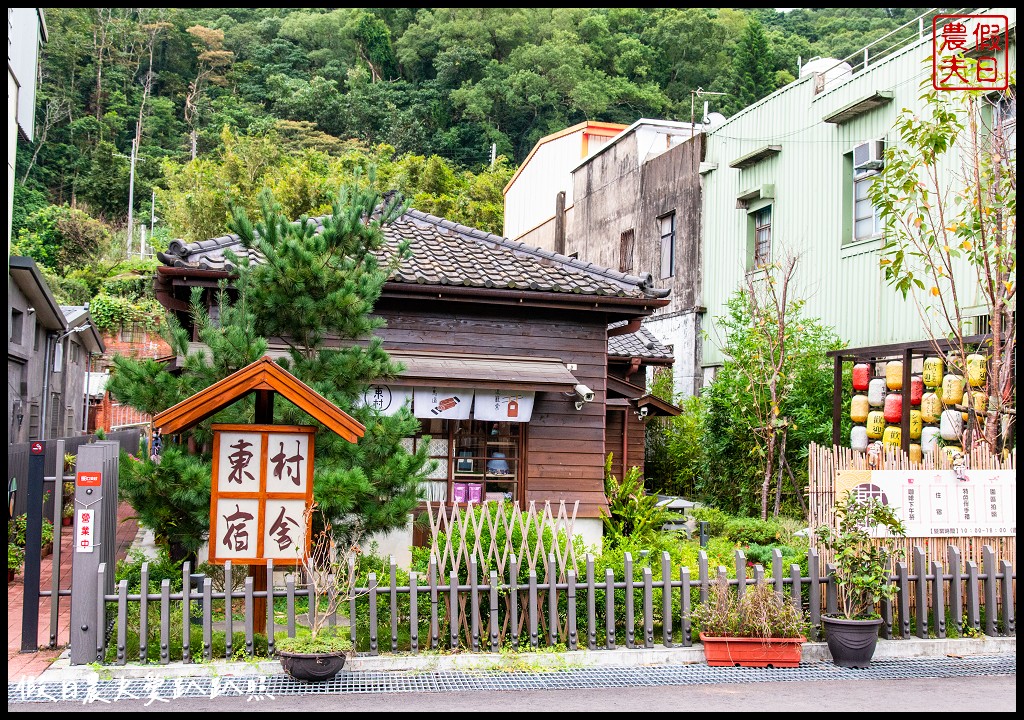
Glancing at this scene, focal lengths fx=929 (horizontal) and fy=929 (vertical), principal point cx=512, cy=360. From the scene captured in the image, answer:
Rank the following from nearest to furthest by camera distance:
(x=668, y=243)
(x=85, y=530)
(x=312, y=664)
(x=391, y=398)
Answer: (x=312, y=664), (x=85, y=530), (x=391, y=398), (x=668, y=243)

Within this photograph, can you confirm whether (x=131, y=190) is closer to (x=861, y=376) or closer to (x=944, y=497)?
(x=861, y=376)

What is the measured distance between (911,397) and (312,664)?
9525 millimetres

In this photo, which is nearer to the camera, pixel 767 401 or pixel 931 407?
pixel 931 407

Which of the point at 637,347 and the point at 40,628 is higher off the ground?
the point at 637,347

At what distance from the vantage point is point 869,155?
17375mm

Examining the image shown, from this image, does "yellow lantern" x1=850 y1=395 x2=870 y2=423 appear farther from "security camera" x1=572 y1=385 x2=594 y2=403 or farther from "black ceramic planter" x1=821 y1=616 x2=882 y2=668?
"black ceramic planter" x1=821 y1=616 x2=882 y2=668

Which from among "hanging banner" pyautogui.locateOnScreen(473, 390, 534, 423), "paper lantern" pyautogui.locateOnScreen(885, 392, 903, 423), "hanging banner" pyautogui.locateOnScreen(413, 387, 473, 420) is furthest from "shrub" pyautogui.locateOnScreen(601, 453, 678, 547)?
"paper lantern" pyautogui.locateOnScreen(885, 392, 903, 423)

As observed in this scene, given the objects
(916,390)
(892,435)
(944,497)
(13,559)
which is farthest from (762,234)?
(13,559)

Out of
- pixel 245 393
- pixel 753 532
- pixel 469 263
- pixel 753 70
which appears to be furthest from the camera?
pixel 753 70

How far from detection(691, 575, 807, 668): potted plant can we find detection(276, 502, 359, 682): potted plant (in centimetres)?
315

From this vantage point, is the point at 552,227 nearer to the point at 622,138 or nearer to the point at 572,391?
the point at 622,138

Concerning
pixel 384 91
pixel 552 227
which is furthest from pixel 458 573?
pixel 384 91

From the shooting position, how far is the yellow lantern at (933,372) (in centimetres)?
1269

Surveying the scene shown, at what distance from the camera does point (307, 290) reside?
29.8 feet
